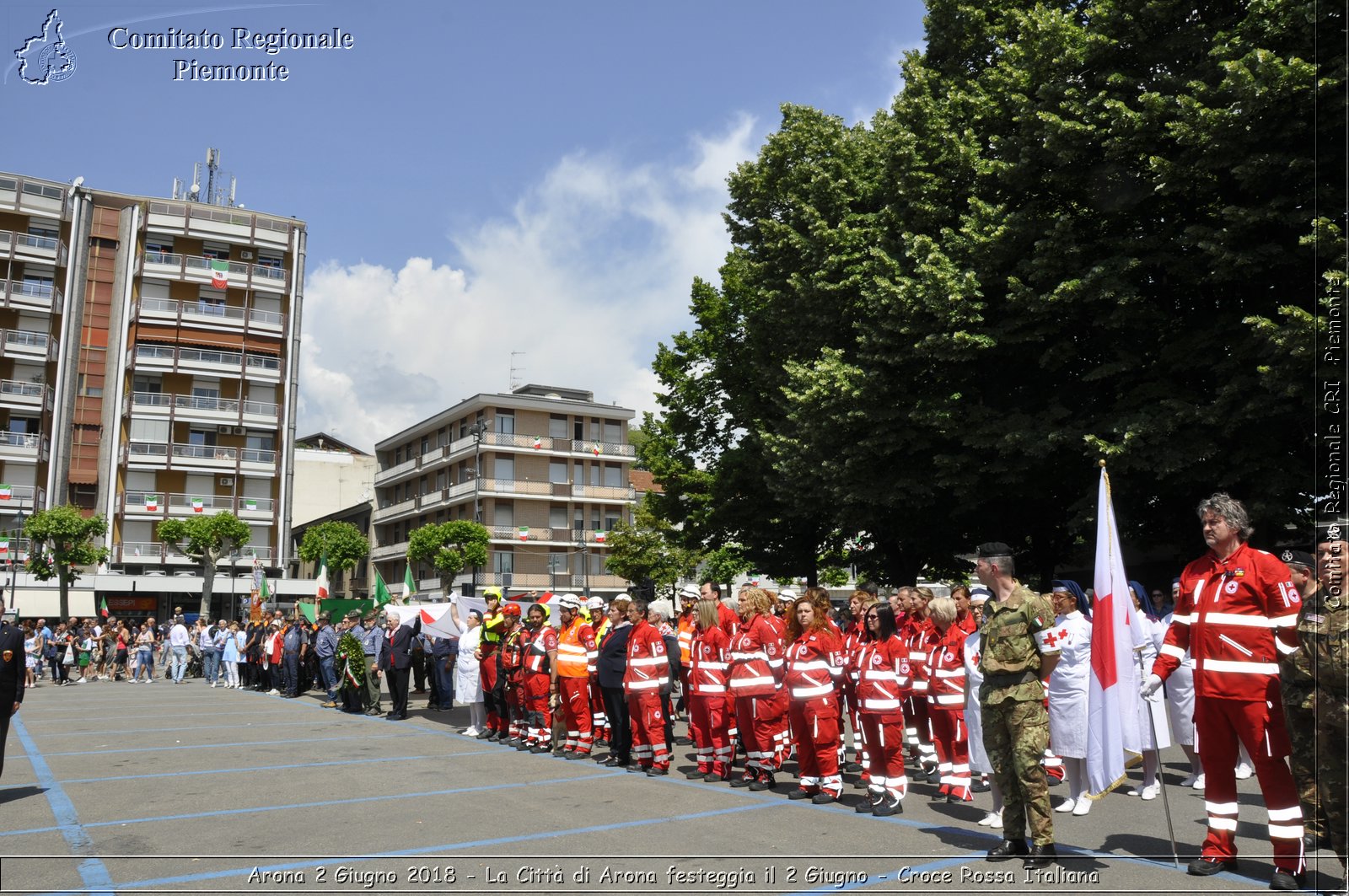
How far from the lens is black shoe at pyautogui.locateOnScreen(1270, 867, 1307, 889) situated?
620 centimetres

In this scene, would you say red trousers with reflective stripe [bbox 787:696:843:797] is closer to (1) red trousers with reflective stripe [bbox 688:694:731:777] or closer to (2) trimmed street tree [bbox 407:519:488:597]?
(1) red trousers with reflective stripe [bbox 688:694:731:777]

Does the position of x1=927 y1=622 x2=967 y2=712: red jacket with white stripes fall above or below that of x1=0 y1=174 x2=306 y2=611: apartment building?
below

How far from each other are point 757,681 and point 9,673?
25.8 feet

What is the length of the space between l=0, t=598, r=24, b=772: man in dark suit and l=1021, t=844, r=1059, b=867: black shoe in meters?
9.89

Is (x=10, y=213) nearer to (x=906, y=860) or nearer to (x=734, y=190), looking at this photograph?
(x=734, y=190)

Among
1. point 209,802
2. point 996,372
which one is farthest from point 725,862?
point 996,372

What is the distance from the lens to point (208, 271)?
60.7 meters

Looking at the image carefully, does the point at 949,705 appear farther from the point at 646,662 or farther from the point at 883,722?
the point at 646,662

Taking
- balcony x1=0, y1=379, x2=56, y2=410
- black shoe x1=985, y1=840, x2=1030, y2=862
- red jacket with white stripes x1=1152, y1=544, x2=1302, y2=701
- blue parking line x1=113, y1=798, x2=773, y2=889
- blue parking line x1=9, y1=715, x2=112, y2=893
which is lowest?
blue parking line x1=9, y1=715, x2=112, y2=893

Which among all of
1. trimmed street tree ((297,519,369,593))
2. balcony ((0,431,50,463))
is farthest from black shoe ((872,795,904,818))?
trimmed street tree ((297,519,369,593))

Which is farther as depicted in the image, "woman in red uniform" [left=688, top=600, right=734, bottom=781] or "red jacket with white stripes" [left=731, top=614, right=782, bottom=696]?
"woman in red uniform" [left=688, top=600, right=734, bottom=781]

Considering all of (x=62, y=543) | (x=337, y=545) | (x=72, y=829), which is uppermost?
(x=337, y=545)

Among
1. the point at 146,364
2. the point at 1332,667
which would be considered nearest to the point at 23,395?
the point at 146,364

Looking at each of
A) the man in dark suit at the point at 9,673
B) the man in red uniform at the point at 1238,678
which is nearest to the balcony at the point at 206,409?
the man in dark suit at the point at 9,673
